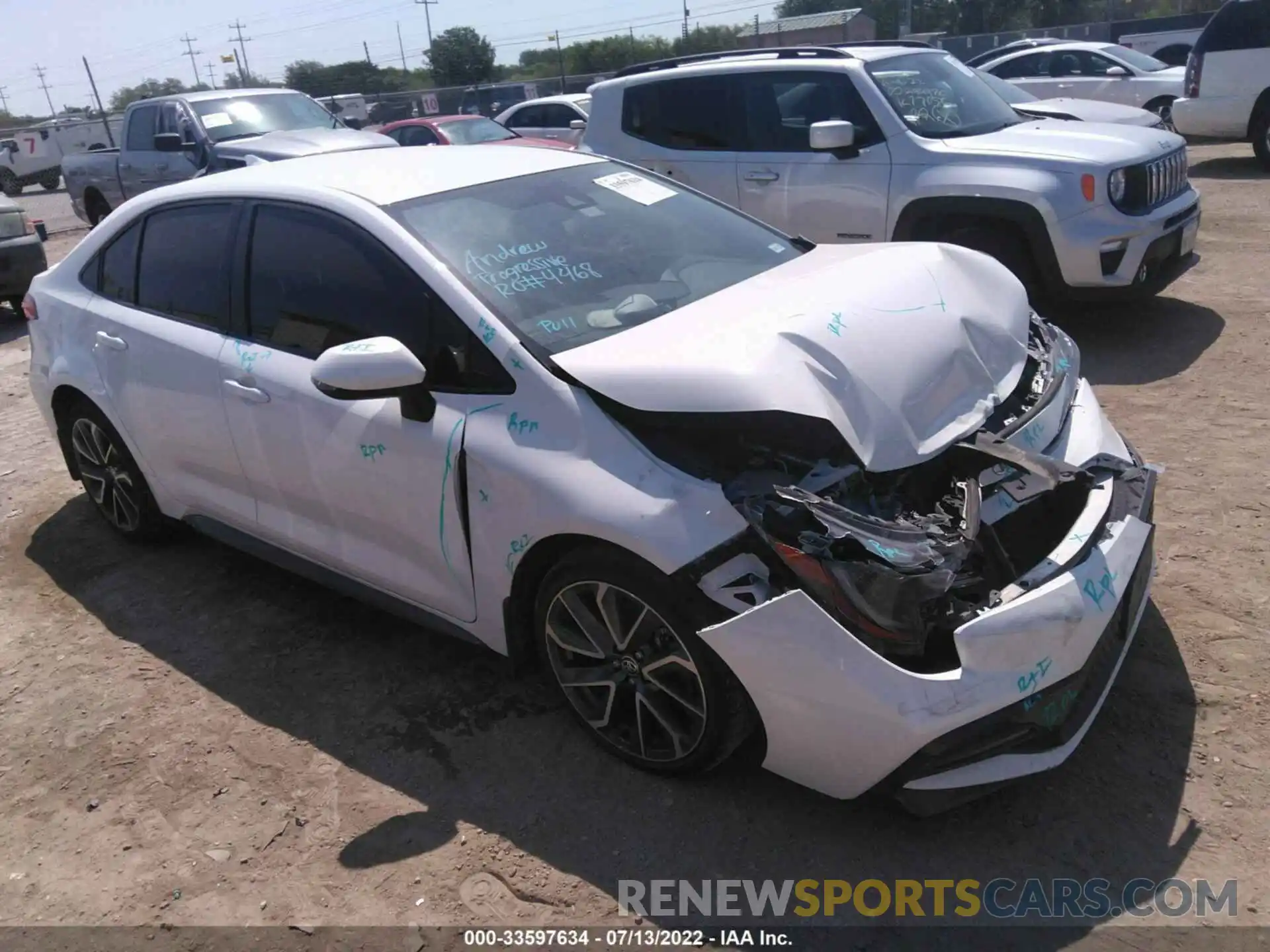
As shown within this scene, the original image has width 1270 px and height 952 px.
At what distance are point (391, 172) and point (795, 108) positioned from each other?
13.4ft

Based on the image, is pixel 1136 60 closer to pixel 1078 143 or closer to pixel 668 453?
pixel 1078 143

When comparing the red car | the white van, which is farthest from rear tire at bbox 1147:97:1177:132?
the red car

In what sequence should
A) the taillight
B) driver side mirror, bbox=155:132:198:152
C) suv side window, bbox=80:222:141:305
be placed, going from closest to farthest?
suv side window, bbox=80:222:141:305 → driver side mirror, bbox=155:132:198:152 → the taillight

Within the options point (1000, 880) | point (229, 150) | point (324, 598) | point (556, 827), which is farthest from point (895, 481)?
point (229, 150)

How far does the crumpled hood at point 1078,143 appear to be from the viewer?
20.0 feet

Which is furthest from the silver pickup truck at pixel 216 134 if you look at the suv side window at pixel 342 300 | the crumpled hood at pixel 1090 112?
the suv side window at pixel 342 300

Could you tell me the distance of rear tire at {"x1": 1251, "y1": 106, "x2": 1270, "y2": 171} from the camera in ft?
38.8

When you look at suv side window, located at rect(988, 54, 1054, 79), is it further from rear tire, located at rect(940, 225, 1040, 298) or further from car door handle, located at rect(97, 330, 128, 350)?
car door handle, located at rect(97, 330, 128, 350)

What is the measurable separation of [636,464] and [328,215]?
153 cm

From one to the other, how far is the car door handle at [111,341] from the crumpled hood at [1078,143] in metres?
4.81

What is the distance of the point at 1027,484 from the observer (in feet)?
9.68

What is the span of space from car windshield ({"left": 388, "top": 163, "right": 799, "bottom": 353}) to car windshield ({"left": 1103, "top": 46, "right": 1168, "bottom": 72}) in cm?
1324

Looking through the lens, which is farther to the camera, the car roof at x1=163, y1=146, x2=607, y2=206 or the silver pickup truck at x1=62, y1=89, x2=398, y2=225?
the silver pickup truck at x1=62, y1=89, x2=398, y2=225

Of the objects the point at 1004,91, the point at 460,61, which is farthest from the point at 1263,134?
the point at 460,61
